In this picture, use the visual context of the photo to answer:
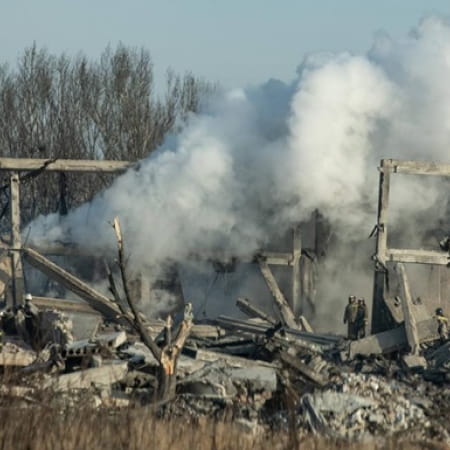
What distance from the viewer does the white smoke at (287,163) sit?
24.6 metres

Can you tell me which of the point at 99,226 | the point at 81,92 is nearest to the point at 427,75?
the point at 99,226

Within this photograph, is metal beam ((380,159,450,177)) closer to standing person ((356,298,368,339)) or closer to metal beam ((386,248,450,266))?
metal beam ((386,248,450,266))

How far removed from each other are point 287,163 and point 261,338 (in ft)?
18.4

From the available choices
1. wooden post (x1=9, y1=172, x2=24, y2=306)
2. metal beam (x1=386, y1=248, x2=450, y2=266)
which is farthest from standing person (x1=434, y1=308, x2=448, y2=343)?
wooden post (x1=9, y1=172, x2=24, y2=306)

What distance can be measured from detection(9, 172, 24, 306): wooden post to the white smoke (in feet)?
3.02

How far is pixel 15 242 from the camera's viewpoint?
84.3ft

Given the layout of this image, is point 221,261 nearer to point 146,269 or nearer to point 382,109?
point 146,269

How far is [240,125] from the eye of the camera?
84.4 feet

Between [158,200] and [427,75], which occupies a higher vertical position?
[427,75]

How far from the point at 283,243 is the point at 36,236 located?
4.99 m

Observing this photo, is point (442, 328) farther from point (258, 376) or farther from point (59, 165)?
point (59, 165)

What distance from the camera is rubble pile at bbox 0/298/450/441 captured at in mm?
13914

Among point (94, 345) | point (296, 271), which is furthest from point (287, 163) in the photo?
point (94, 345)

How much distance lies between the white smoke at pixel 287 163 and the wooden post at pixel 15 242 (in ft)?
3.02
